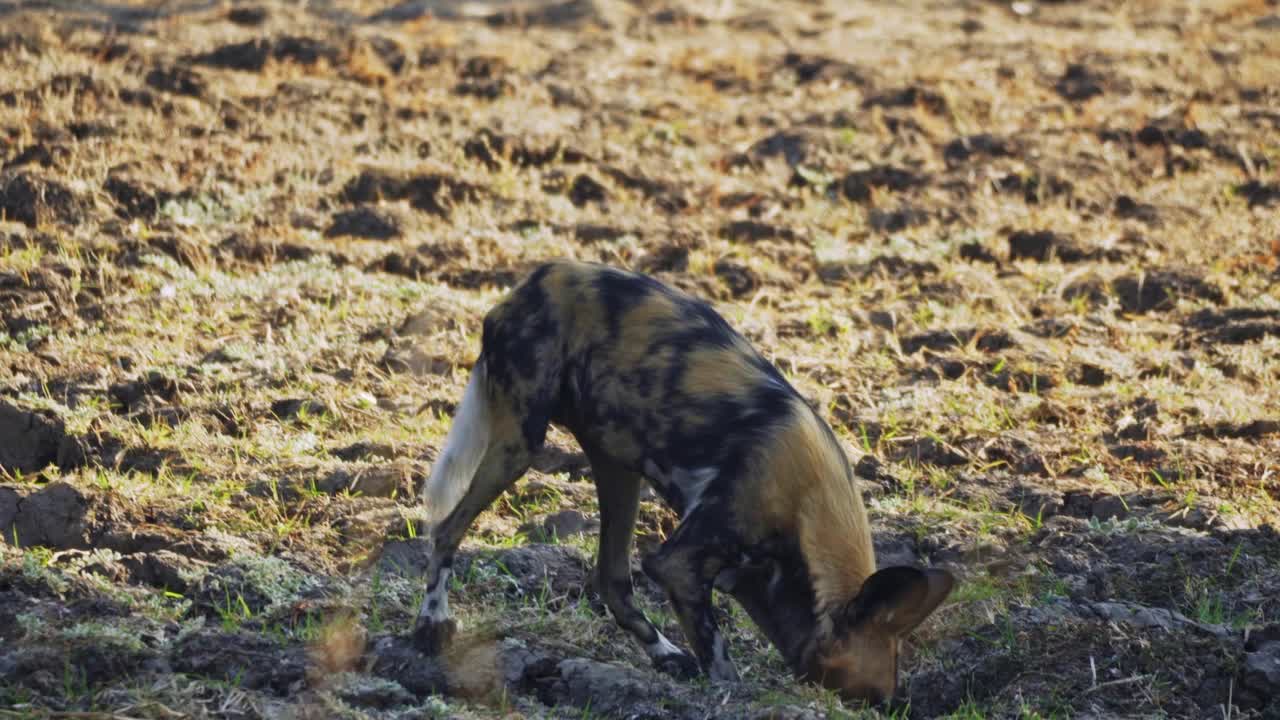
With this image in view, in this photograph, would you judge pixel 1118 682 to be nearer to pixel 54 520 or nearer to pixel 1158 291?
pixel 54 520

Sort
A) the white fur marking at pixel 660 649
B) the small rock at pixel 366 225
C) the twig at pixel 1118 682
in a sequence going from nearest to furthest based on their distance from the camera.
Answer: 1. the twig at pixel 1118 682
2. the white fur marking at pixel 660 649
3. the small rock at pixel 366 225

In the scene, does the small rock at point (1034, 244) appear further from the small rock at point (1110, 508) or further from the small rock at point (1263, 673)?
the small rock at point (1263, 673)

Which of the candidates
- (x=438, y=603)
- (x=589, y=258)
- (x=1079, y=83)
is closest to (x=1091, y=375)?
(x=589, y=258)

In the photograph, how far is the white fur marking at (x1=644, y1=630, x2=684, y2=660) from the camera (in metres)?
4.53

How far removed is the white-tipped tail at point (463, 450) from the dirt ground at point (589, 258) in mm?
295

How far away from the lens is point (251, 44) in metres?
10.9

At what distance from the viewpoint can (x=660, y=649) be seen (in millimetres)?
4539

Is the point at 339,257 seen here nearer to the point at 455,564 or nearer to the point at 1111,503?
the point at 455,564

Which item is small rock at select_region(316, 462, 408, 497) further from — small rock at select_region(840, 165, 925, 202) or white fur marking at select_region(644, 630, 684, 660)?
small rock at select_region(840, 165, 925, 202)

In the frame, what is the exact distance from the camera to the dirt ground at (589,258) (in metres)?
4.33

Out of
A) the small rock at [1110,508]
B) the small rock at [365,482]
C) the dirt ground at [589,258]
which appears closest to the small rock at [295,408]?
the dirt ground at [589,258]

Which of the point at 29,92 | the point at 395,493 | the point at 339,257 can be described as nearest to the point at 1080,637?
the point at 395,493

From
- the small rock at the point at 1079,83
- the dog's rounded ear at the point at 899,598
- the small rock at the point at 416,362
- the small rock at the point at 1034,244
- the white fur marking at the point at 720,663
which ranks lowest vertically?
the small rock at the point at 1034,244

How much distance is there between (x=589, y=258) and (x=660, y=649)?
12.4 feet
